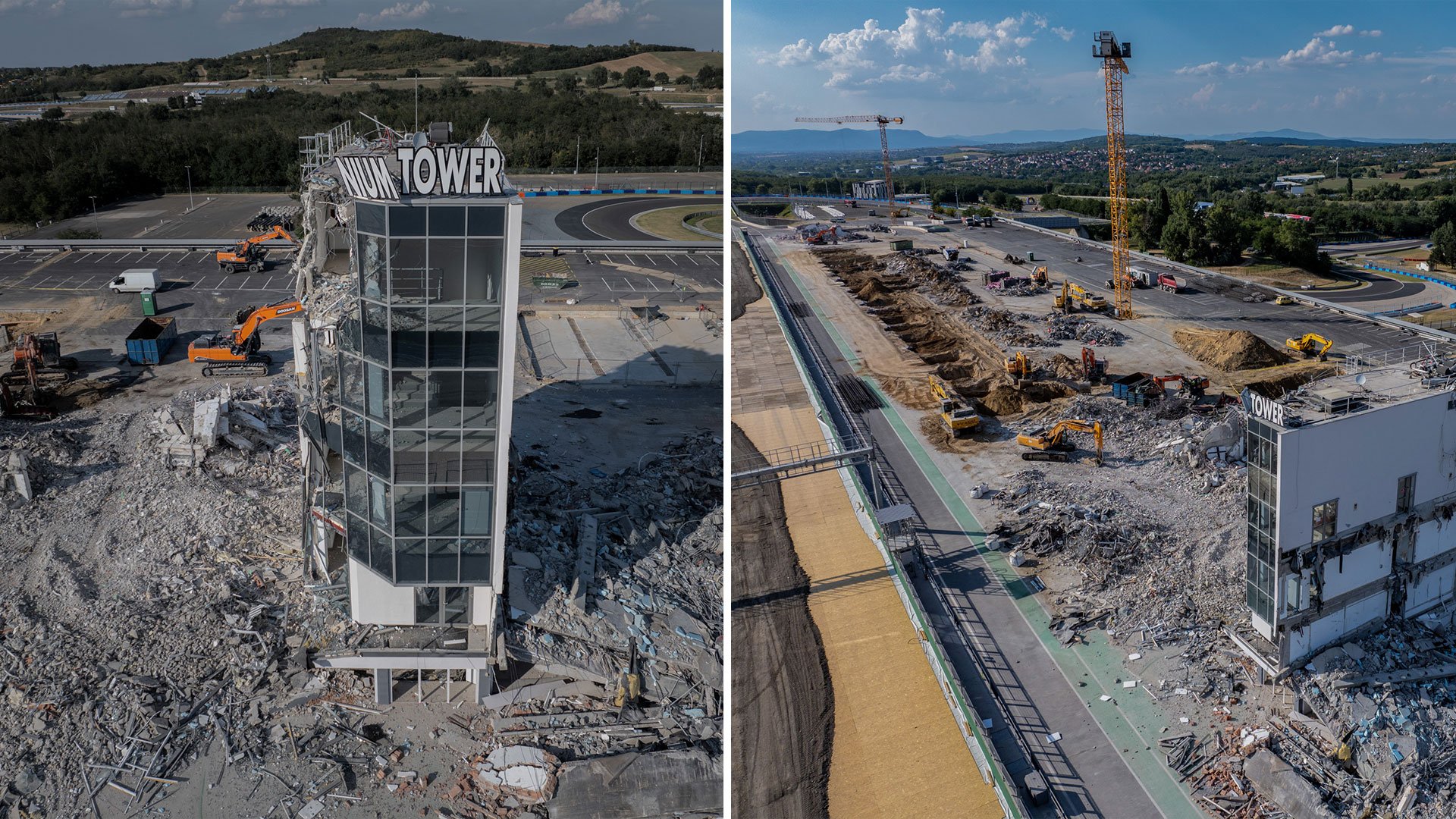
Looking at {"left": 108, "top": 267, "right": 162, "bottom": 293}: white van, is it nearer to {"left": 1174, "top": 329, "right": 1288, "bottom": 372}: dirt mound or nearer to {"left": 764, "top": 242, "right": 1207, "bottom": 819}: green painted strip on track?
{"left": 764, "top": 242, "right": 1207, "bottom": 819}: green painted strip on track

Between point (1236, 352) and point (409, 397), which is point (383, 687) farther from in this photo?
point (1236, 352)

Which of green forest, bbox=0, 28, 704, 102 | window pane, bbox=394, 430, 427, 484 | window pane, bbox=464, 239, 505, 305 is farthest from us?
green forest, bbox=0, 28, 704, 102

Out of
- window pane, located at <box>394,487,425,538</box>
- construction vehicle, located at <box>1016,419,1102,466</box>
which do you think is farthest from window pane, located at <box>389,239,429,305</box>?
construction vehicle, located at <box>1016,419,1102,466</box>

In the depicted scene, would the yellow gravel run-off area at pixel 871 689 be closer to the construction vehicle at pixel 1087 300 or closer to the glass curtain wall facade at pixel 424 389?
the glass curtain wall facade at pixel 424 389

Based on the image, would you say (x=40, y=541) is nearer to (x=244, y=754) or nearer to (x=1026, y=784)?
(x=244, y=754)

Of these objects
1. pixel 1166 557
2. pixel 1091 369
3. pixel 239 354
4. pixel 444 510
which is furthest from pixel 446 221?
pixel 1091 369

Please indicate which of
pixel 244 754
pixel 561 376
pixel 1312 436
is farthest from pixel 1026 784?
pixel 561 376

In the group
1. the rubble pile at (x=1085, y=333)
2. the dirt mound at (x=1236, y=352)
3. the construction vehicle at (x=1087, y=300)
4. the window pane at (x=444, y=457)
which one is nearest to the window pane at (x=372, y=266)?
the window pane at (x=444, y=457)

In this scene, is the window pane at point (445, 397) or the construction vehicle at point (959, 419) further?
the construction vehicle at point (959, 419)
